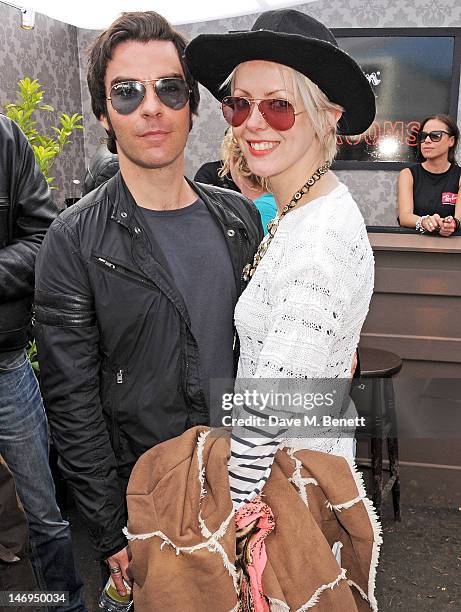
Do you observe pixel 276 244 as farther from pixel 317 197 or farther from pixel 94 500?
pixel 94 500

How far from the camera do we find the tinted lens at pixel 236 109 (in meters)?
1.31

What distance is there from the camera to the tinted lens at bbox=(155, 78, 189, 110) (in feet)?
4.84

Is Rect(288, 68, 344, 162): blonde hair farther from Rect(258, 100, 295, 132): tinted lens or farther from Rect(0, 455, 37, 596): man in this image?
Rect(0, 455, 37, 596): man

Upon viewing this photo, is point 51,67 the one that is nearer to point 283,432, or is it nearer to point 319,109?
point 319,109

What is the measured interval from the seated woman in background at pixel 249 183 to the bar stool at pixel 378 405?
3.26 feet

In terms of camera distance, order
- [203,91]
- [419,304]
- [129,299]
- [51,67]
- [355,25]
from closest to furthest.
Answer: [129,299], [419,304], [51,67], [355,25], [203,91]

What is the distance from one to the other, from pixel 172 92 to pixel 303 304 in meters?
0.69

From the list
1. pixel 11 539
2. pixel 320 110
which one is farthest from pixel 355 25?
pixel 11 539

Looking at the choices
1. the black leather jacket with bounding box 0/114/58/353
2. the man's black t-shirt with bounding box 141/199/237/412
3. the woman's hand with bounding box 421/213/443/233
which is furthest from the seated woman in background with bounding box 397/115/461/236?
the man's black t-shirt with bounding box 141/199/237/412

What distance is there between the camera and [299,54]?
123cm

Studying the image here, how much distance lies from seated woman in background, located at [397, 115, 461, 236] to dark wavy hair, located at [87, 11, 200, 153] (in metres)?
3.35

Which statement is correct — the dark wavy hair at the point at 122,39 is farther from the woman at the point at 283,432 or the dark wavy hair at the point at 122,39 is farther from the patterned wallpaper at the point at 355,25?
the patterned wallpaper at the point at 355,25

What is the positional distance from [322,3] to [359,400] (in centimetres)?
481

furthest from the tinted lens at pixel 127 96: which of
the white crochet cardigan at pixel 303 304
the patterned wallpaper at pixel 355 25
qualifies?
the patterned wallpaper at pixel 355 25
